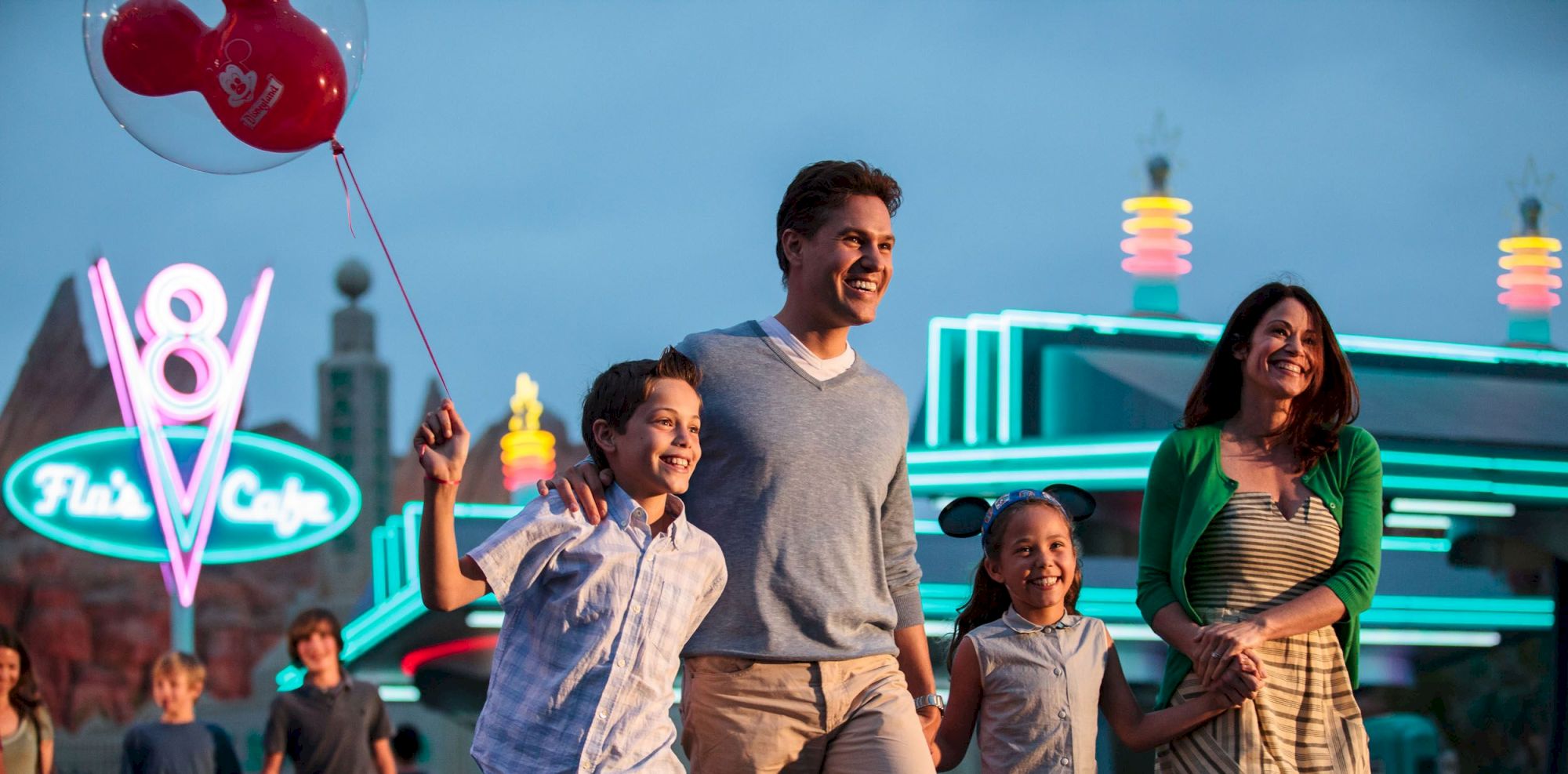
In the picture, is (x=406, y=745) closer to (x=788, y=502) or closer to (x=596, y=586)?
(x=788, y=502)

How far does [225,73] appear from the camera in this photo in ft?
13.2

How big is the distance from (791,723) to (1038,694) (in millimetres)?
831

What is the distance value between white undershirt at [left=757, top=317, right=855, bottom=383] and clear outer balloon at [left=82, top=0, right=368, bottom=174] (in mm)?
1242

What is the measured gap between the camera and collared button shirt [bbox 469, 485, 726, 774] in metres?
3.09

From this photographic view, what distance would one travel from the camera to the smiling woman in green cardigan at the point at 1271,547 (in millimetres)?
3867

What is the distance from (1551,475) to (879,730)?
514 inches

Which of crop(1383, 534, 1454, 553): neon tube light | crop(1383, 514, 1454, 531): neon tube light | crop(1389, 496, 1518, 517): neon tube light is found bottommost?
crop(1383, 534, 1454, 553): neon tube light

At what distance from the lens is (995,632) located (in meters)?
4.23

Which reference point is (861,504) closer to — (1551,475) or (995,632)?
(995,632)

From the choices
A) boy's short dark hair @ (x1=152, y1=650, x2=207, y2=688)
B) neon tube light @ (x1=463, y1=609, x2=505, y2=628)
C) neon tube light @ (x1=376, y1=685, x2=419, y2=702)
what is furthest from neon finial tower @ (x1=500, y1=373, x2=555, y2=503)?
boy's short dark hair @ (x1=152, y1=650, x2=207, y2=688)

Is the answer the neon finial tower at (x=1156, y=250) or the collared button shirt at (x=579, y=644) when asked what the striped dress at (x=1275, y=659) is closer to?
the collared button shirt at (x=579, y=644)

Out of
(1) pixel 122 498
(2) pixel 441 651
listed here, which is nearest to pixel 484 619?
(2) pixel 441 651

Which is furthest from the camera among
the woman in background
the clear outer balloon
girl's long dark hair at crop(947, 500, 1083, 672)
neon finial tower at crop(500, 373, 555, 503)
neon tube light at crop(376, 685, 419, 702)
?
neon finial tower at crop(500, 373, 555, 503)

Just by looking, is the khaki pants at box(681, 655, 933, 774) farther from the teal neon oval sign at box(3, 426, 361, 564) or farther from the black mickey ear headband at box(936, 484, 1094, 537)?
the teal neon oval sign at box(3, 426, 361, 564)
